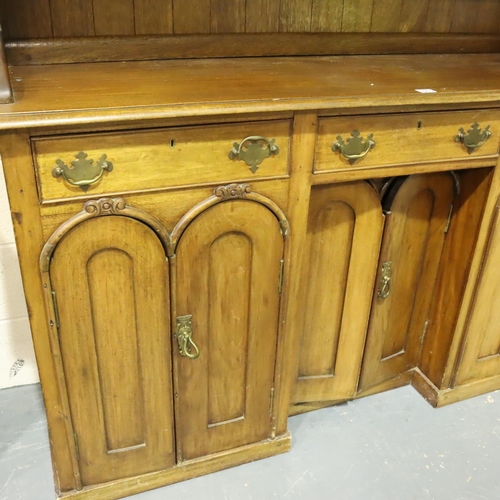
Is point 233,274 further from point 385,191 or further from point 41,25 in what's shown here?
point 41,25

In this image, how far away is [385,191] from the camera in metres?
1.54

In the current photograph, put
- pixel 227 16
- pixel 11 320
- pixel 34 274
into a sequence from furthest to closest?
pixel 11 320, pixel 227 16, pixel 34 274

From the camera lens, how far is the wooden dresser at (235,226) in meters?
1.13

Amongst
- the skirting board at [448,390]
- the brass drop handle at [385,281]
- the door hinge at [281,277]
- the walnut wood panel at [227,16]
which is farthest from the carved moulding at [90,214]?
the skirting board at [448,390]

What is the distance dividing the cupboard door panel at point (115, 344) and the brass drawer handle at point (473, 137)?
809 mm

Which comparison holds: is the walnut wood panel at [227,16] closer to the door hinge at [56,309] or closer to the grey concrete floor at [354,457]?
the door hinge at [56,309]

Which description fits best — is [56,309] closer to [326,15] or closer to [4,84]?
[4,84]

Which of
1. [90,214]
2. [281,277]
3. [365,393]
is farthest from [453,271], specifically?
[90,214]

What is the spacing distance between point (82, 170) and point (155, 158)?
148 millimetres

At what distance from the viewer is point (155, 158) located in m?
1.14

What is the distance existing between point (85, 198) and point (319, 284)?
29.1 inches

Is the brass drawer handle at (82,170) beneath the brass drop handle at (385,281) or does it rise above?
above

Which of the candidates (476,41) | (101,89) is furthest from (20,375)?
(476,41)

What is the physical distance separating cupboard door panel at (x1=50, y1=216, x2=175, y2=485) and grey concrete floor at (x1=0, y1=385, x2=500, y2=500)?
18 centimetres
